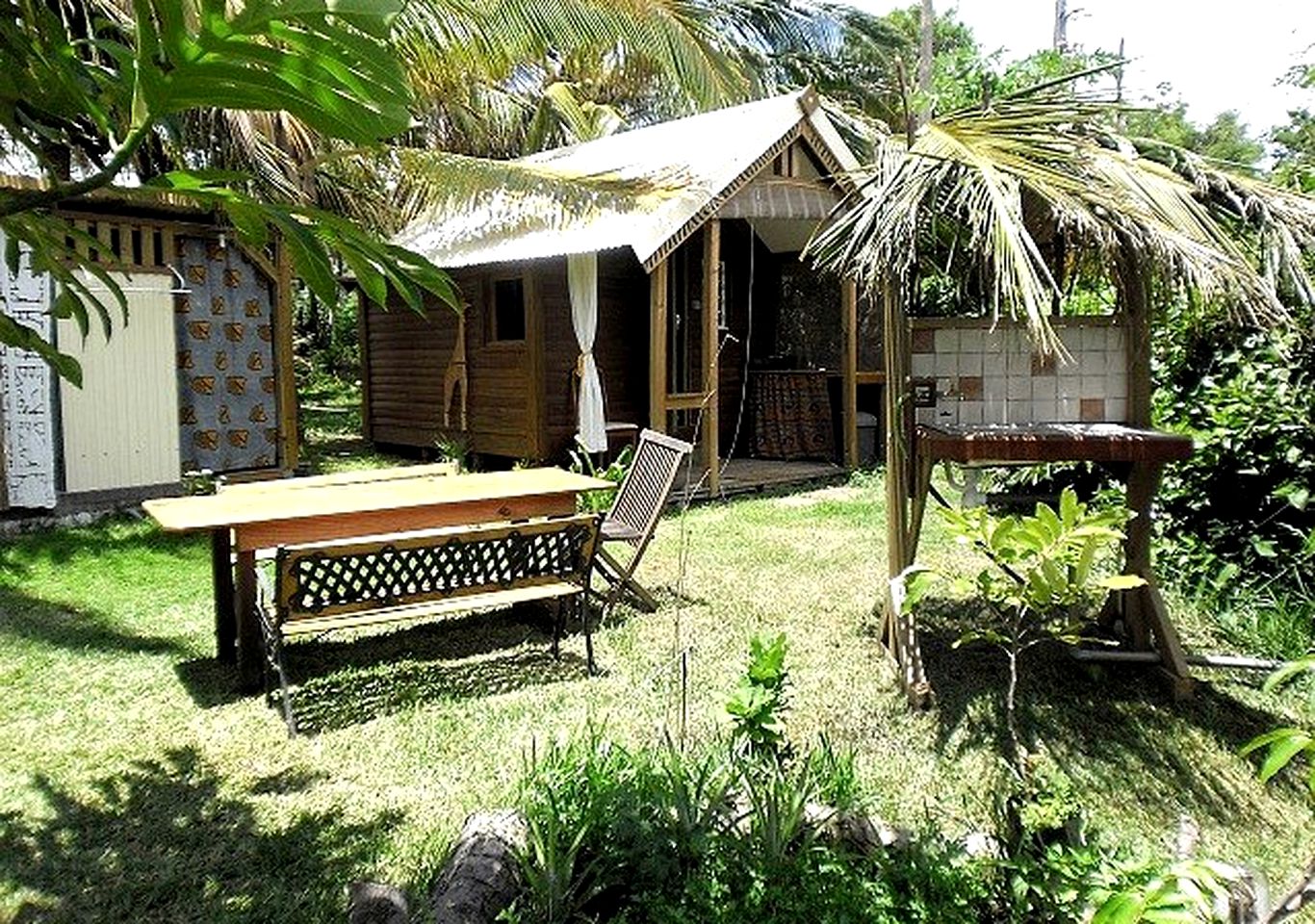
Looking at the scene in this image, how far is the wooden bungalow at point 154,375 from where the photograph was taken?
27.5ft

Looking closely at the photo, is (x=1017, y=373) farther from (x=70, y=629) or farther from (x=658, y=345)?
(x=70, y=629)

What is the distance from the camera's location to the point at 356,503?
5.16 m

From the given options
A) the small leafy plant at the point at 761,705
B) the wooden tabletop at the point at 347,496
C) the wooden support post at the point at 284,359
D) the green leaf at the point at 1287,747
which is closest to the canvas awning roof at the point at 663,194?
the wooden support post at the point at 284,359

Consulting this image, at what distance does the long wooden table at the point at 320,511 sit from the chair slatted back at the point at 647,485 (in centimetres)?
43

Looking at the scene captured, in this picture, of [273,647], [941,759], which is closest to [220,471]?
[273,647]

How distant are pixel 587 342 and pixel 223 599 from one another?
217 inches

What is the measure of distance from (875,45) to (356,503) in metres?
22.3

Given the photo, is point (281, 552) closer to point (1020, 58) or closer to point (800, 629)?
point (800, 629)

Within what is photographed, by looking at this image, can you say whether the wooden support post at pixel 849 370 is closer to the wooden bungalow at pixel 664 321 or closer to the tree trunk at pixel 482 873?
the wooden bungalow at pixel 664 321

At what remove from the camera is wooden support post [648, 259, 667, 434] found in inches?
369

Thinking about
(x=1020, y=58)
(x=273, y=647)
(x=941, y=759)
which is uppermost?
(x=1020, y=58)

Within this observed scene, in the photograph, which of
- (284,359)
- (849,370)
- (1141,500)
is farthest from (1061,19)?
(1141,500)

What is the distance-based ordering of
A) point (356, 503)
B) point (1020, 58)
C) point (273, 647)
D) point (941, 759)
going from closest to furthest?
point (941, 759) < point (273, 647) < point (356, 503) < point (1020, 58)

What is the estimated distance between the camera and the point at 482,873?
2.77 meters
